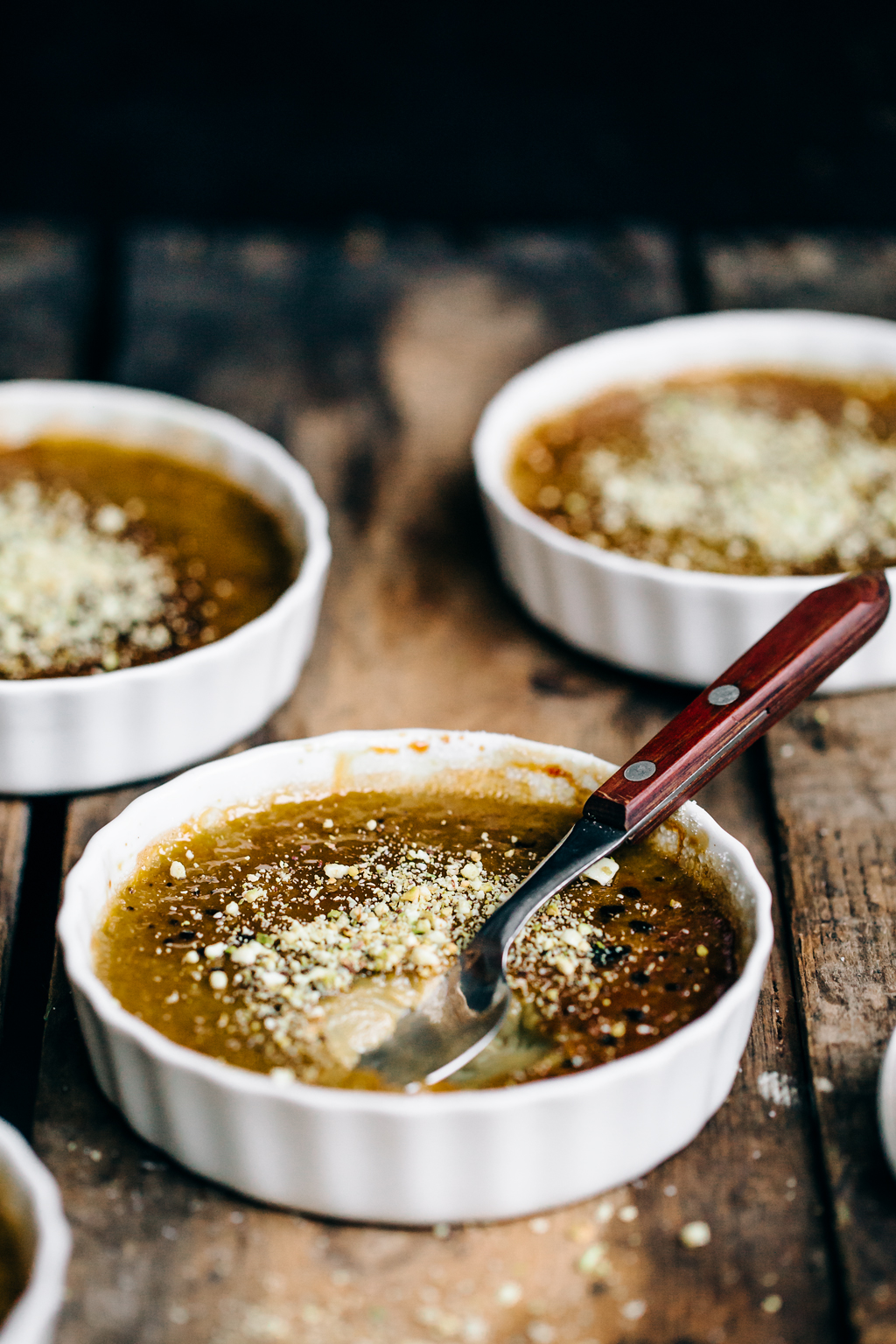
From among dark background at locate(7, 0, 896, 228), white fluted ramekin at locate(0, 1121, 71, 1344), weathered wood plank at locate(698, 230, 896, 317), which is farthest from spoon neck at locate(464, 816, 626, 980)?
dark background at locate(7, 0, 896, 228)

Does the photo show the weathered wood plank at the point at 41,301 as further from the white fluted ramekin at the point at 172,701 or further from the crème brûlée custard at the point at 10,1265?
the crème brûlée custard at the point at 10,1265

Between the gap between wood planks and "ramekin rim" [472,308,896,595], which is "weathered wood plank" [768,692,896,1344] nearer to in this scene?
"ramekin rim" [472,308,896,595]

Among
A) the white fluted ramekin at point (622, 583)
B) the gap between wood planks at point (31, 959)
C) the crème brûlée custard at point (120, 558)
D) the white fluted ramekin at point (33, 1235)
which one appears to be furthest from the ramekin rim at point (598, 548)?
the white fluted ramekin at point (33, 1235)

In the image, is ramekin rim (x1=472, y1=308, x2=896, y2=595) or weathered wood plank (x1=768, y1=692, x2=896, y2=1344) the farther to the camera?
ramekin rim (x1=472, y1=308, x2=896, y2=595)

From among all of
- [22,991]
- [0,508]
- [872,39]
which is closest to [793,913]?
[22,991]

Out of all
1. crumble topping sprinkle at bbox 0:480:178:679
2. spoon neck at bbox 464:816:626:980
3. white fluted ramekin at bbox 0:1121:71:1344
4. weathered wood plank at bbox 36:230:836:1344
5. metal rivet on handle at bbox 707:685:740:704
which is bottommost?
crumble topping sprinkle at bbox 0:480:178:679

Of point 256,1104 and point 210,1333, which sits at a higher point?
point 256,1104

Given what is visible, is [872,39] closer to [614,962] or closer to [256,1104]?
[614,962]
